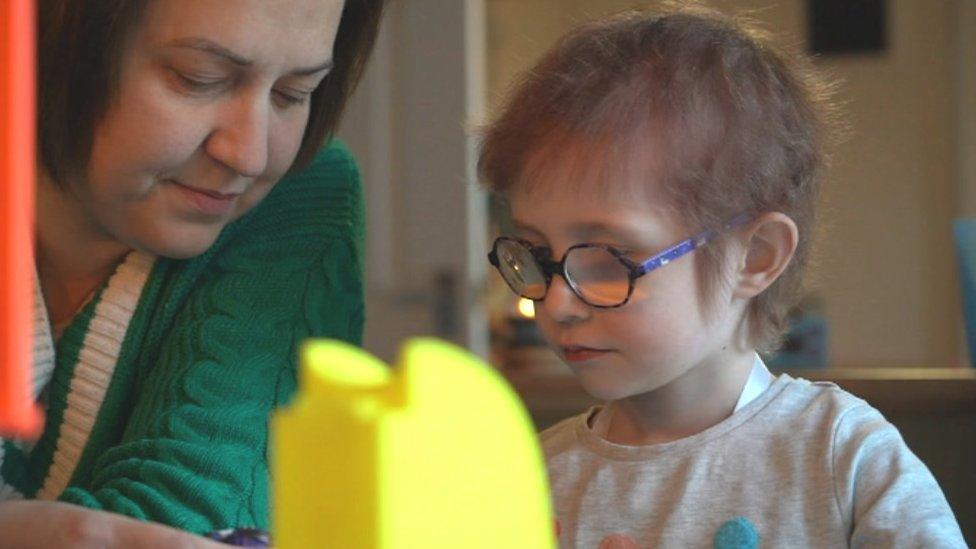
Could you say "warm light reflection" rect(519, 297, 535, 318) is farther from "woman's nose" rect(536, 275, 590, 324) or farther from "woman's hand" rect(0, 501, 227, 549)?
"woman's hand" rect(0, 501, 227, 549)

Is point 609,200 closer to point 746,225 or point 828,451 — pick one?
point 746,225

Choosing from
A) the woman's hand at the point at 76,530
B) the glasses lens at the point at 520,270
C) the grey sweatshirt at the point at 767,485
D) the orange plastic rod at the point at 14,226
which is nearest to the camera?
the orange plastic rod at the point at 14,226

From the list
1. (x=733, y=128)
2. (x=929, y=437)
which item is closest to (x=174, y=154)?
(x=733, y=128)

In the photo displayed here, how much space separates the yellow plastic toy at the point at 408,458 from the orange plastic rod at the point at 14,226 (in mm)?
105

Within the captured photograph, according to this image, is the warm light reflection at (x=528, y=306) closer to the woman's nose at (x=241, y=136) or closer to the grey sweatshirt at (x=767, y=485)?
the grey sweatshirt at (x=767, y=485)

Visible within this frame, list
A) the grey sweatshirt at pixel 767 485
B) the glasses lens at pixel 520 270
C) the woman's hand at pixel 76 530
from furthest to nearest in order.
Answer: the glasses lens at pixel 520 270 → the grey sweatshirt at pixel 767 485 → the woman's hand at pixel 76 530

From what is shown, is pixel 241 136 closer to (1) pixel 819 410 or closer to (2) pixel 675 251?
(2) pixel 675 251

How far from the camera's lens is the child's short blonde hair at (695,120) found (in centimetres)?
110

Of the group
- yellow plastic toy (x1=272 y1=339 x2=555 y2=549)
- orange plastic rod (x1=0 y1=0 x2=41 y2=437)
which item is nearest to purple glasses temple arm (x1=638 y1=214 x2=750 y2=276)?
yellow plastic toy (x1=272 y1=339 x2=555 y2=549)

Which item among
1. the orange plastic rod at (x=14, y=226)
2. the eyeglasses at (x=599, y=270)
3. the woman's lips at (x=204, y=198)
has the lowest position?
the eyeglasses at (x=599, y=270)

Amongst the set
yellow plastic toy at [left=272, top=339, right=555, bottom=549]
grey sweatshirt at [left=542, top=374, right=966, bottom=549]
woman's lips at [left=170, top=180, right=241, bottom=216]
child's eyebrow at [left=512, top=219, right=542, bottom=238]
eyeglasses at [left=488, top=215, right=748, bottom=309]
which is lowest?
grey sweatshirt at [left=542, top=374, right=966, bottom=549]

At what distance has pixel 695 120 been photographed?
1.12 meters

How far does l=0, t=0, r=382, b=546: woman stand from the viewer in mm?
1047

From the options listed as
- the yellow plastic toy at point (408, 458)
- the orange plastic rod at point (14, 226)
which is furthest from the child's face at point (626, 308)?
the orange plastic rod at point (14, 226)
